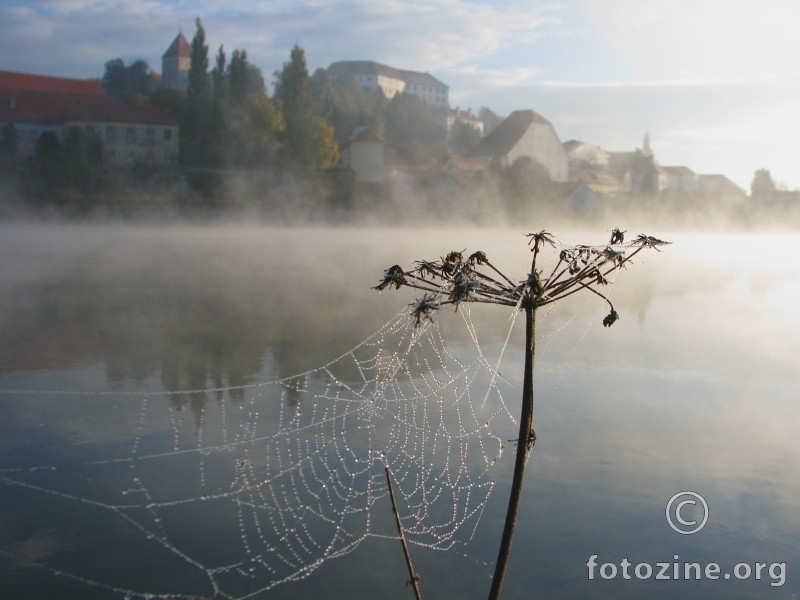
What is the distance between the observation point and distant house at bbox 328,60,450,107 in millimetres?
132625

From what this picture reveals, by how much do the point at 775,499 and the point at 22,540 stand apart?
7475 millimetres

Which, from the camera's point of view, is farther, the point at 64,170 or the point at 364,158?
the point at 364,158

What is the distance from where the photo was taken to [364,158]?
71.8 metres

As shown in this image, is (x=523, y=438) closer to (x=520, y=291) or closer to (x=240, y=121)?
(x=520, y=291)

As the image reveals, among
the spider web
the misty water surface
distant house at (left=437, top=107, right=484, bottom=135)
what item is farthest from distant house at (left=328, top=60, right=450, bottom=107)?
the spider web

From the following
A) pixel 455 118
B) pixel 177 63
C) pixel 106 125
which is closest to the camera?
pixel 106 125

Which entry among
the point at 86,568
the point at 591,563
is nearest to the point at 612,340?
the point at 591,563

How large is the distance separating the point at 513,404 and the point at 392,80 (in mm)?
132469

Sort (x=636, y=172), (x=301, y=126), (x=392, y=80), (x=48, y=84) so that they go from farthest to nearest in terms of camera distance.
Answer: (x=392, y=80), (x=636, y=172), (x=48, y=84), (x=301, y=126)

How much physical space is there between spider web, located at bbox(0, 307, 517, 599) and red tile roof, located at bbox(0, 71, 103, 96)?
2500 inches

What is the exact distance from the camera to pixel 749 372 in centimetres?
1471

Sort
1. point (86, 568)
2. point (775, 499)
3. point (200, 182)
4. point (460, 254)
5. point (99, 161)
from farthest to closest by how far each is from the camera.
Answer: point (200, 182), point (99, 161), point (775, 499), point (86, 568), point (460, 254)

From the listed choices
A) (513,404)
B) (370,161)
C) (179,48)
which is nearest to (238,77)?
(370,161)

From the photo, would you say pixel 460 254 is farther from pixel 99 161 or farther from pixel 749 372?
pixel 99 161
